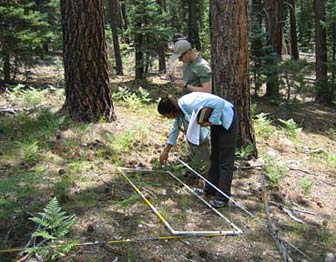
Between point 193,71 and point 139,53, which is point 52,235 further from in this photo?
point 139,53

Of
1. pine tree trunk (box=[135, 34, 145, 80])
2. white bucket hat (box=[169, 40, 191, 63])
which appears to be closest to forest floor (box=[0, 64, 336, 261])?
white bucket hat (box=[169, 40, 191, 63])

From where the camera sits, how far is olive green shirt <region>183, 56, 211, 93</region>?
19.5 ft

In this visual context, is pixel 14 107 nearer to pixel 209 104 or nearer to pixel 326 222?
pixel 209 104

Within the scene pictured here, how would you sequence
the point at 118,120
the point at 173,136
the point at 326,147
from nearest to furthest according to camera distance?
the point at 173,136, the point at 118,120, the point at 326,147

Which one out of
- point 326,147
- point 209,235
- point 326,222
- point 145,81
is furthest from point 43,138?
point 145,81

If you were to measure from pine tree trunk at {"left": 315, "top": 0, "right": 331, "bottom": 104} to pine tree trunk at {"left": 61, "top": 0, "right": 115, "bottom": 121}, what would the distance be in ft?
34.8

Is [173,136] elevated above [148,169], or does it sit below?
above

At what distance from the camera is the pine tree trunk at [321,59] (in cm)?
1534

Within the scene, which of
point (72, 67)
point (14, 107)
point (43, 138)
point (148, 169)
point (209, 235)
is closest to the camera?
point (209, 235)

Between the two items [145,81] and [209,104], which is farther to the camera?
[145,81]

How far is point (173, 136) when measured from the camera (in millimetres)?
5320

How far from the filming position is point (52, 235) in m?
3.70

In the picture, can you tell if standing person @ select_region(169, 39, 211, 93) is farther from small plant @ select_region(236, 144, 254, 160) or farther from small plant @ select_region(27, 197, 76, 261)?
small plant @ select_region(27, 197, 76, 261)

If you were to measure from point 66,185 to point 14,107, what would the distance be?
12.1 ft
